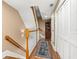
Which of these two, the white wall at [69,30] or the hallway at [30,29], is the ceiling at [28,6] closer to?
the hallway at [30,29]

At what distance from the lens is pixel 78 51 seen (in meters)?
1.59

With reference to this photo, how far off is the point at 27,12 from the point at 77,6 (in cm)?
413

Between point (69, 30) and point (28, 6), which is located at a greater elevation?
point (28, 6)

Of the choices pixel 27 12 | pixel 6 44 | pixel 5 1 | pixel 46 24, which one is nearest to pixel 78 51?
pixel 6 44

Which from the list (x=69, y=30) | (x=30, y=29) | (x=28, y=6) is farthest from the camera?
(x=30, y=29)

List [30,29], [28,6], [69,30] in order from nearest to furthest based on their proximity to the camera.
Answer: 1. [69,30]
2. [28,6]
3. [30,29]

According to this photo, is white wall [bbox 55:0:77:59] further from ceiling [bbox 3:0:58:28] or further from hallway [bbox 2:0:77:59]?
ceiling [bbox 3:0:58:28]

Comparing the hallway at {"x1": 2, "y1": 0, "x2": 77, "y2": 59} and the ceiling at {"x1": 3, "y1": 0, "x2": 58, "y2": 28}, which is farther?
the ceiling at {"x1": 3, "y1": 0, "x2": 58, "y2": 28}

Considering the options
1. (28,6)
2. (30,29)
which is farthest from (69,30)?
(30,29)

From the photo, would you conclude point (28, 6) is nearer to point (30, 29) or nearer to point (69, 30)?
point (30, 29)

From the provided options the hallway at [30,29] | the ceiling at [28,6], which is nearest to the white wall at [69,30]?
the hallway at [30,29]

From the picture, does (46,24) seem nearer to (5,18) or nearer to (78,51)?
(5,18)

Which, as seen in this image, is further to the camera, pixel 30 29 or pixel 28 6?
pixel 30 29

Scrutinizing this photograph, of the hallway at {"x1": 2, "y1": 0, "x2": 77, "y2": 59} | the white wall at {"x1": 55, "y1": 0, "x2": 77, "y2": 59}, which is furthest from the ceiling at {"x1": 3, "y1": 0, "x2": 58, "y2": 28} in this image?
the white wall at {"x1": 55, "y1": 0, "x2": 77, "y2": 59}
